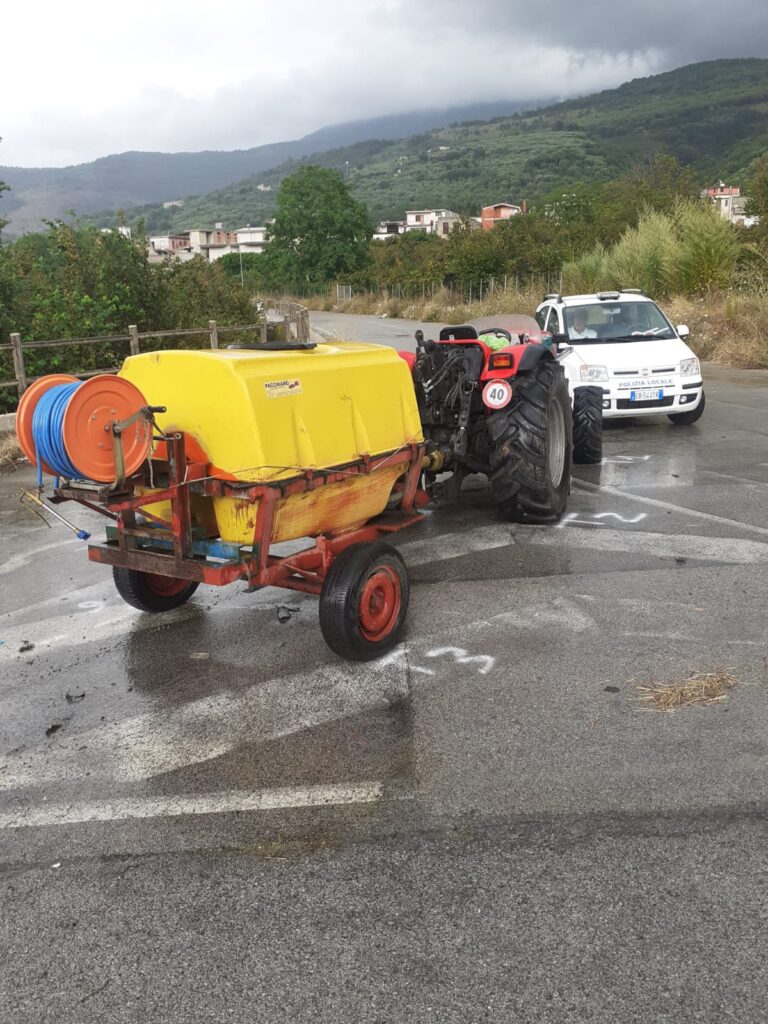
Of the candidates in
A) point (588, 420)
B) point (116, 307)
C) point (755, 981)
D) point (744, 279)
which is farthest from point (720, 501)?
point (744, 279)

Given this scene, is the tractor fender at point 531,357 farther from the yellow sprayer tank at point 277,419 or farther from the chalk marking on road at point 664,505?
the yellow sprayer tank at point 277,419

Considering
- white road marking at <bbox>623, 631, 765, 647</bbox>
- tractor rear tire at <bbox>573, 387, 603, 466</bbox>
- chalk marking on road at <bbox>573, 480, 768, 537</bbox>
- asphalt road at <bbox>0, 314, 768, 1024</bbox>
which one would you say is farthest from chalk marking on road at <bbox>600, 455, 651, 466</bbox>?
white road marking at <bbox>623, 631, 765, 647</bbox>

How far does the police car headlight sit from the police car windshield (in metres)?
0.81

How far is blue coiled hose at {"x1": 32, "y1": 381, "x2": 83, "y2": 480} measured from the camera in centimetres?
394

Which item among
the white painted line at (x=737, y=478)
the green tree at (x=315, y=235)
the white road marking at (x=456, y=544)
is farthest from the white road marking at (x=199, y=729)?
the green tree at (x=315, y=235)

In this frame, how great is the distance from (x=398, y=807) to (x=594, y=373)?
8101 millimetres

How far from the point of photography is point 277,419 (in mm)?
4305

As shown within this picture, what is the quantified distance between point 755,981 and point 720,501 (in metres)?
5.76

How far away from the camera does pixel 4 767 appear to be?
3.84 m

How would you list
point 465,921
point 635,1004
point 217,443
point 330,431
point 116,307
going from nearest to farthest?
point 635,1004, point 465,921, point 217,443, point 330,431, point 116,307

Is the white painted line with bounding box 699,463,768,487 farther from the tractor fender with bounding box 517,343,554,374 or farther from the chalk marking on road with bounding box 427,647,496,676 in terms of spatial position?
the chalk marking on road with bounding box 427,647,496,676

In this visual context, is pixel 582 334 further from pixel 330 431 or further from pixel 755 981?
pixel 755 981

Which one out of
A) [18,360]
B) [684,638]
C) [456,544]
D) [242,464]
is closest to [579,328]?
[456,544]

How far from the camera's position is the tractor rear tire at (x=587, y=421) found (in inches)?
365
